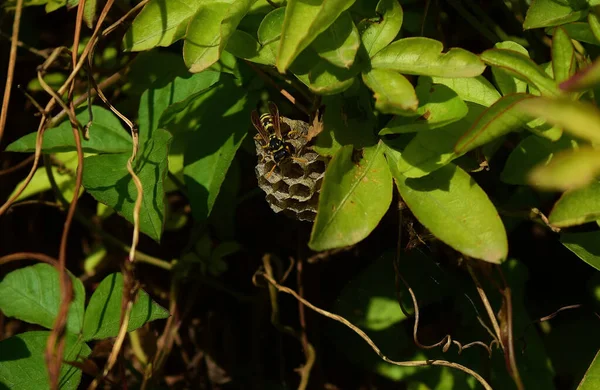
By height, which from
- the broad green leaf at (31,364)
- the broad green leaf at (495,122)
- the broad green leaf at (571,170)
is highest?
the broad green leaf at (571,170)

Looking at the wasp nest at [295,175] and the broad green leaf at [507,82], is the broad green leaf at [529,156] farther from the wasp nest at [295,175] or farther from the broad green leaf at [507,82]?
the wasp nest at [295,175]

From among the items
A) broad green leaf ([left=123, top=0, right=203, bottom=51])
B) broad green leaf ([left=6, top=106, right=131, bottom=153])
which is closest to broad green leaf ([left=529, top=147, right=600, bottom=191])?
broad green leaf ([left=123, top=0, right=203, bottom=51])

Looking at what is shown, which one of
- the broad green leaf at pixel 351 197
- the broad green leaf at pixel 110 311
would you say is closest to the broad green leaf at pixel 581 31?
the broad green leaf at pixel 351 197

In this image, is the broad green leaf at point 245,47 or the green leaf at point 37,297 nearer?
the broad green leaf at point 245,47

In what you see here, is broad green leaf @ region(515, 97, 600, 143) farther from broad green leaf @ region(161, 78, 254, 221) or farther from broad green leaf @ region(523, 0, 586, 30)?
broad green leaf @ region(161, 78, 254, 221)

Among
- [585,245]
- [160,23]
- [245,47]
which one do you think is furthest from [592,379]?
[160,23]

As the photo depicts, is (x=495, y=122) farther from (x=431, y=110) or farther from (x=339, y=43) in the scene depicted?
(x=339, y=43)
